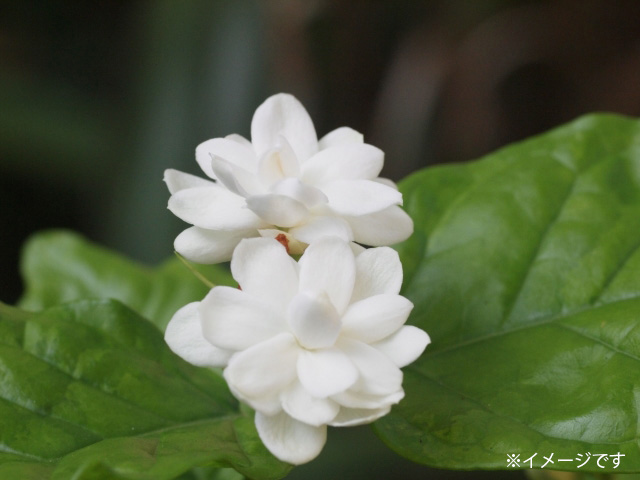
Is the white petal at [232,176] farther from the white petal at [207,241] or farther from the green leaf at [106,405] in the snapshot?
the green leaf at [106,405]

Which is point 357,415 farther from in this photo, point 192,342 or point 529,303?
point 529,303

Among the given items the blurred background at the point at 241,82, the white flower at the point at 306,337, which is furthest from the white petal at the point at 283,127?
the blurred background at the point at 241,82

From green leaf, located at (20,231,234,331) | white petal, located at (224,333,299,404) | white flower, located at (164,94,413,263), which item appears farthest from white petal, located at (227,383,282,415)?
green leaf, located at (20,231,234,331)

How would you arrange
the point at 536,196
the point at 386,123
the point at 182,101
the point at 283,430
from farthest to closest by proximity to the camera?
the point at 386,123, the point at 182,101, the point at 536,196, the point at 283,430

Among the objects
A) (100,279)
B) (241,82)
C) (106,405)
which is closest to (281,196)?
(106,405)

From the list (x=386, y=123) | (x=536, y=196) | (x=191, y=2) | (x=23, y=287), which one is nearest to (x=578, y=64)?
(x=386, y=123)

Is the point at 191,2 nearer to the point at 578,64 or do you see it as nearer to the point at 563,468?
the point at 578,64

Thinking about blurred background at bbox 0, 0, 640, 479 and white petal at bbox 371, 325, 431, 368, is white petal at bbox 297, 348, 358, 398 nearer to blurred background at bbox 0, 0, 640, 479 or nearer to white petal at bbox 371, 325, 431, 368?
white petal at bbox 371, 325, 431, 368
